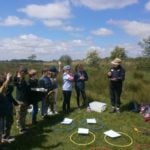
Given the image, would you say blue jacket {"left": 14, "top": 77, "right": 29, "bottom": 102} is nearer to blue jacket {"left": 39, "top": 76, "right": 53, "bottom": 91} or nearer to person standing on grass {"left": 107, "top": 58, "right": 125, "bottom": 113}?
blue jacket {"left": 39, "top": 76, "right": 53, "bottom": 91}

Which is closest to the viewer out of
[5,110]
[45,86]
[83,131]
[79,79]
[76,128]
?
[5,110]

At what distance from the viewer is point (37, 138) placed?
969 cm

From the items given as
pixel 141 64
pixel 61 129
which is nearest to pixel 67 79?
pixel 61 129

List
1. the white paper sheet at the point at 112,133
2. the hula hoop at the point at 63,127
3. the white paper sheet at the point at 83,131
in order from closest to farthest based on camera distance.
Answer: the white paper sheet at the point at 112,133 → the white paper sheet at the point at 83,131 → the hula hoop at the point at 63,127

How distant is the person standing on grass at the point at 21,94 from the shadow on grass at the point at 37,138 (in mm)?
373

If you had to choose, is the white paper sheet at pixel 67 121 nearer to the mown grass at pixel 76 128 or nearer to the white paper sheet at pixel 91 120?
the mown grass at pixel 76 128

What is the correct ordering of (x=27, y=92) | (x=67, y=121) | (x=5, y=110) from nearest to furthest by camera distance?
(x=5, y=110) < (x=27, y=92) < (x=67, y=121)

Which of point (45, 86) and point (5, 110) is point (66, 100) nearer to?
point (45, 86)

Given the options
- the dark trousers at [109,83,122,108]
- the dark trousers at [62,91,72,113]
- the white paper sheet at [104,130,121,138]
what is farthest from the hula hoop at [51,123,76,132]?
the dark trousers at [109,83,122,108]

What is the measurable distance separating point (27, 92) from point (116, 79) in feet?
10.9

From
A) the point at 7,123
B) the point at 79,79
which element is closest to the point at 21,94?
the point at 7,123

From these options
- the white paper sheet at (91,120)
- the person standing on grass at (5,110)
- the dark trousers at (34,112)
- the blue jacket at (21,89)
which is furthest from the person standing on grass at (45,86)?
the person standing on grass at (5,110)

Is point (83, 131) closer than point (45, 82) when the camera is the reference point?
Yes

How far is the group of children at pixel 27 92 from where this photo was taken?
888cm
